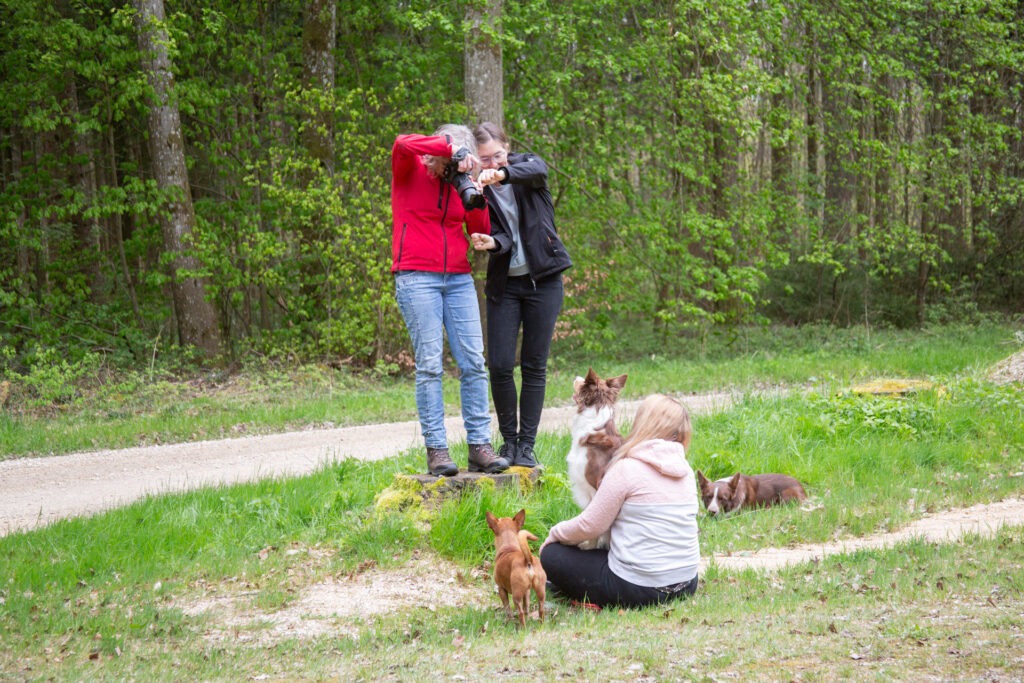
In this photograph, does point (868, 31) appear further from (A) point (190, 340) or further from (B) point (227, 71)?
(A) point (190, 340)

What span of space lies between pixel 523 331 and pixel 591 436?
1.13m

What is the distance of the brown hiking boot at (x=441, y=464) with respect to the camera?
6883 mm

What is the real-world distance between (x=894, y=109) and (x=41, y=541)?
16.2 m

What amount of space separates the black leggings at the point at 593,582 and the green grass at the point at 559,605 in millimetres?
115

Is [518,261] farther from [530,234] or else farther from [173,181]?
[173,181]

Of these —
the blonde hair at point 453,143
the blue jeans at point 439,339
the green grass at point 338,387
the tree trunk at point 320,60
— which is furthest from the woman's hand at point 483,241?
the tree trunk at point 320,60

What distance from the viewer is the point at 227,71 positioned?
18.8 m

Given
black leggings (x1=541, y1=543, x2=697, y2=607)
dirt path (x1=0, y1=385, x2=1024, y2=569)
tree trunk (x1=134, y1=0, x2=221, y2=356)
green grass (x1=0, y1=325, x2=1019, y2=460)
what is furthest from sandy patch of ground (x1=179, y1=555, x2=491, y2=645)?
tree trunk (x1=134, y1=0, x2=221, y2=356)

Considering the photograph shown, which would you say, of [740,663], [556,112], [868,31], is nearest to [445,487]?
[740,663]

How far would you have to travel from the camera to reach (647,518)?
17.3ft

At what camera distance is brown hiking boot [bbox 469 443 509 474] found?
276 inches

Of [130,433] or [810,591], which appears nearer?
[810,591]

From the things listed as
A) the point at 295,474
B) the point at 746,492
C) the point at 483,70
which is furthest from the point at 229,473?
the point at 483,70

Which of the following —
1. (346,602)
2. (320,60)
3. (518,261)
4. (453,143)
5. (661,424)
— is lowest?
(346,602)
